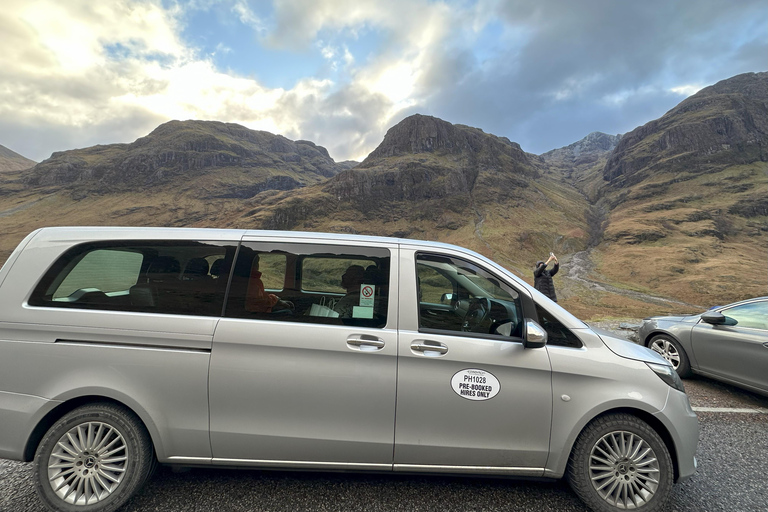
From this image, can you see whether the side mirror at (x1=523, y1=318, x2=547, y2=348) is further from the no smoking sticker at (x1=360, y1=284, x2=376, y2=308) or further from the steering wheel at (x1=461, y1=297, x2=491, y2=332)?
the no smoking sticker at (x1=360, y1=284, x2=376, y2=308)

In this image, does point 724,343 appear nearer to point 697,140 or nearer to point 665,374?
point 665,374

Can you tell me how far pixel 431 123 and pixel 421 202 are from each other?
42933mm

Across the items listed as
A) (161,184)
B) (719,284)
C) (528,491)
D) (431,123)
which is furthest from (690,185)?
(161,184)

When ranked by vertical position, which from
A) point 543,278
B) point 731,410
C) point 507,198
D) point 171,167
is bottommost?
point 731,410

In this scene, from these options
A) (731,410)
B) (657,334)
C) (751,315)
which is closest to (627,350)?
(731,410)

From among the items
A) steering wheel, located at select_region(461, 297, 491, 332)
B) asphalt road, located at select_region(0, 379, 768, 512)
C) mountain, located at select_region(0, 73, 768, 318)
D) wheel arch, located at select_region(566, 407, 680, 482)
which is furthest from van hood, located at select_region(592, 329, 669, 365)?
mountain, located at select_region(0, 73, 768, 318)

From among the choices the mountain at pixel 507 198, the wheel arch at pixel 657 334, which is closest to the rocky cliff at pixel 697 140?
the mountain at pixel 507 198

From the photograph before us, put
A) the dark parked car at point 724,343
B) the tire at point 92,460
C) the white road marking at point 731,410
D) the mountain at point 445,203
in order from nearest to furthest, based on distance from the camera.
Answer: the tire at point 92,460
the white road marking at point 731,410
the dark parked car at point 724,343
the mountain at point 445,203

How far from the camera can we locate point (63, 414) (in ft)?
8.64

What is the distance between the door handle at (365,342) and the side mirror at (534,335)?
3.57 feet

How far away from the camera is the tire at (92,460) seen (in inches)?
99.0

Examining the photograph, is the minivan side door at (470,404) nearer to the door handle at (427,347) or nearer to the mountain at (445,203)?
the door handle at (427,347)

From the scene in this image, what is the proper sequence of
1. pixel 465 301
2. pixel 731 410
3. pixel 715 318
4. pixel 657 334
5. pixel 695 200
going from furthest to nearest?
1. pixel 695 200
2. pixel 657 334
3. pixel 715 318
4. pixel 731 410
5. pixel 465 301

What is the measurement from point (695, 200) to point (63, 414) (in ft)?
376
